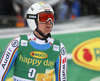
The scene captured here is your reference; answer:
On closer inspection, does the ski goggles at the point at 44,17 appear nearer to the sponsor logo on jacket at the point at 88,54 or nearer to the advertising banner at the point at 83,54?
the advertising banner at the point at 83,54

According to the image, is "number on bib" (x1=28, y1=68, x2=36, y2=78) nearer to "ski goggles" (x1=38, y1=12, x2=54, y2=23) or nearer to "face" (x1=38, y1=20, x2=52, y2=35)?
"face" (x1=38, y1=20, x2=52, y2=35)

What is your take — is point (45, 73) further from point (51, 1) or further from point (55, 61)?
point (51, 1)

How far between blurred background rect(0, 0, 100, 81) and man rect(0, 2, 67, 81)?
5.39ft

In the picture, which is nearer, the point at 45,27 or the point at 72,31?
the point at 45,27

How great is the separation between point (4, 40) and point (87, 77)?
181cm

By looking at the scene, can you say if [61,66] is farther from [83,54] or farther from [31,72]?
[83,54]

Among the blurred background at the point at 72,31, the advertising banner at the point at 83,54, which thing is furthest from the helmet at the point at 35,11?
the advertising banner at the point at 83,54

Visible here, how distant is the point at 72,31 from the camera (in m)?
4.38

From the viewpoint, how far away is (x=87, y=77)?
427 centimetres

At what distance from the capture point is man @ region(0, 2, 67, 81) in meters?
2.31

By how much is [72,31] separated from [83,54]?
0.53 metres

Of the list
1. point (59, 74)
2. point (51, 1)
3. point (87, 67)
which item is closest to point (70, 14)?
point (51, 1)

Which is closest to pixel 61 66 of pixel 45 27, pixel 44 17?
pixel 45 27

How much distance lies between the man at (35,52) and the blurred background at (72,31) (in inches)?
64.6
